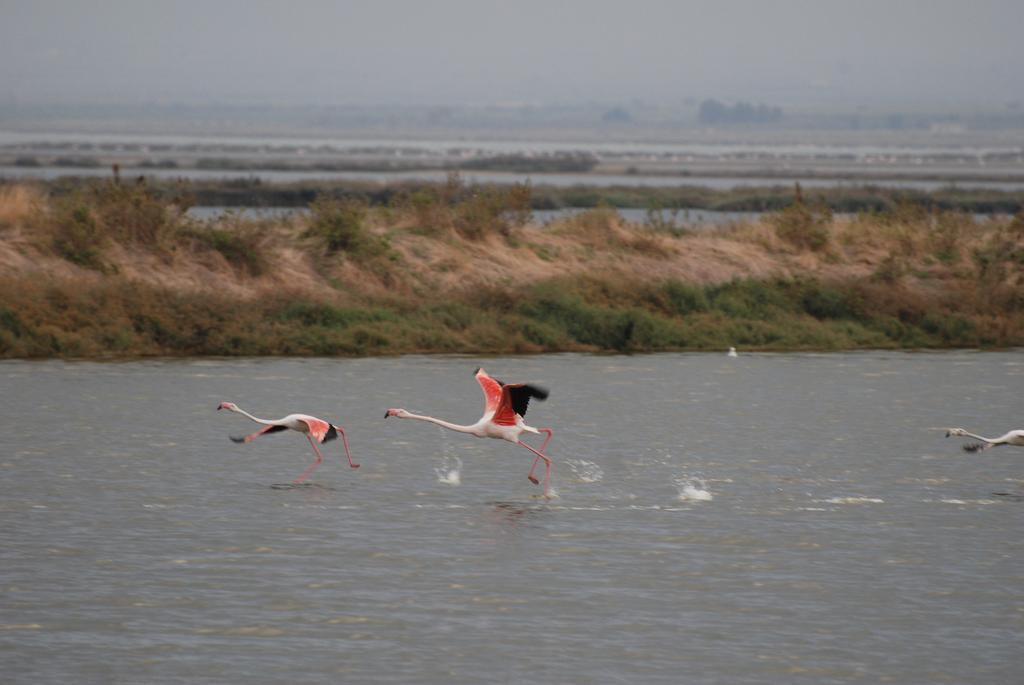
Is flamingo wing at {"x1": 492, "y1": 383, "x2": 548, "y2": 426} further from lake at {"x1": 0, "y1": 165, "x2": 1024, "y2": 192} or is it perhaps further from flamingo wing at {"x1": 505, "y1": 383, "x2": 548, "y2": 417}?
lake at {"x1": 0, "y1": 165, "x2": 1024, "y2": 192}

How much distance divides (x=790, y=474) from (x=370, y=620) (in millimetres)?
8182

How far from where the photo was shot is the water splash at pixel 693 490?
1914 cm

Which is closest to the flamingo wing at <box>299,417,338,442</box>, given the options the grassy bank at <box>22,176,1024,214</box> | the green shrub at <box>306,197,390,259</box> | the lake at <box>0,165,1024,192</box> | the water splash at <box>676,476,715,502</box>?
the water splash at <box>676,476,715,502</box>

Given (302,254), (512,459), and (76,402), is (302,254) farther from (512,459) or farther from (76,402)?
(512,459)

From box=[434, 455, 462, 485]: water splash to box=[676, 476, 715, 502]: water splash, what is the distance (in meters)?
2.37

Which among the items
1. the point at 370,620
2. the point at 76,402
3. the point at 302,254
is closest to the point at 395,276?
the point at 302,254

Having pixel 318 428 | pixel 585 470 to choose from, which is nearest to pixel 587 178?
pixel 585 470

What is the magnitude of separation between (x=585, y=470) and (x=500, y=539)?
13.3ft

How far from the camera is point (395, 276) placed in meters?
33.8

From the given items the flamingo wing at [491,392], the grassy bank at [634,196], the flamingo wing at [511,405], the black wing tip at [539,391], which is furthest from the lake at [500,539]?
the grassy bank at [634,196]

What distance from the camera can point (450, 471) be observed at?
2053 centimetres

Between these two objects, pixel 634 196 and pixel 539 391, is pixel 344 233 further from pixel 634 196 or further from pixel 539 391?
pixel 634 196

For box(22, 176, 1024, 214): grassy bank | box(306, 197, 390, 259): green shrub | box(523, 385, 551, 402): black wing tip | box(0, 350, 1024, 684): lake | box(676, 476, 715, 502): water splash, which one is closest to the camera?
box(0, 350, 1024, 684): lake

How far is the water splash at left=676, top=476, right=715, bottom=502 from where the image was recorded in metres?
19.1
